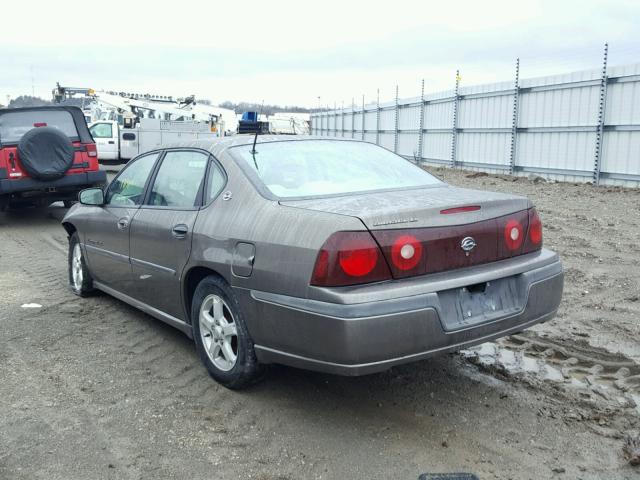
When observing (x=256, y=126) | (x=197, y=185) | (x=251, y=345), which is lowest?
(x=251, y=345)

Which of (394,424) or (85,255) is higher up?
(85,255)

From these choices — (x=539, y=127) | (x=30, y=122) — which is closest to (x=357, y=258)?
(x=30, y=122)

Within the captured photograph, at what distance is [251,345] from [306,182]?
1.05 meters

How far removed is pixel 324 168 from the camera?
13.9ft

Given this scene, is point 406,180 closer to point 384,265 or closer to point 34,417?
point 384,265

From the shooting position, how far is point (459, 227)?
3.45 meters

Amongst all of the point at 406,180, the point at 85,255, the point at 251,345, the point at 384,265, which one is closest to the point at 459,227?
the point at 384,265

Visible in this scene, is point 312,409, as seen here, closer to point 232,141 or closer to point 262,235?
point 262,235

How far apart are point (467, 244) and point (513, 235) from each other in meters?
0.41

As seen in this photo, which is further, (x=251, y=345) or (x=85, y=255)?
(x=85, y=255)

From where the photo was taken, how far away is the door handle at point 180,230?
4.16 meters

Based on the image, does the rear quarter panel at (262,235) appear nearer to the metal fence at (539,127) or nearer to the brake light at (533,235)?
the brake light at (533,235)

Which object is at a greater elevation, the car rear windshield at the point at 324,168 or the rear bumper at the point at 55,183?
the car rear windshield at the point at 324,168

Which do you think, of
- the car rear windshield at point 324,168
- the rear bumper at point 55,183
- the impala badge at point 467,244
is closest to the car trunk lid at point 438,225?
the impala badge at point 467,244
